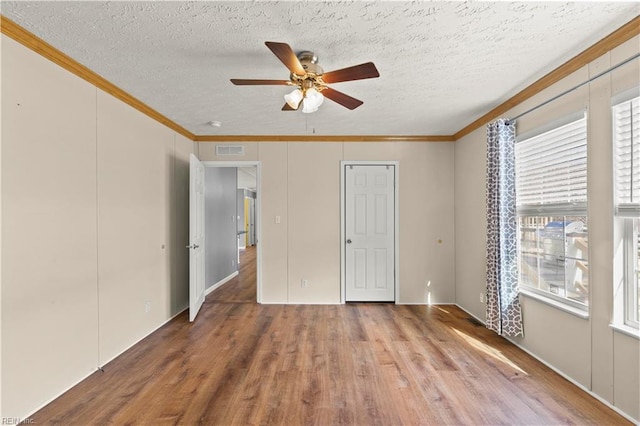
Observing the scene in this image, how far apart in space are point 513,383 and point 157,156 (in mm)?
4204

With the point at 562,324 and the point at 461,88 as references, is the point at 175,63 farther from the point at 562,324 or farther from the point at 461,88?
the point at 562,324

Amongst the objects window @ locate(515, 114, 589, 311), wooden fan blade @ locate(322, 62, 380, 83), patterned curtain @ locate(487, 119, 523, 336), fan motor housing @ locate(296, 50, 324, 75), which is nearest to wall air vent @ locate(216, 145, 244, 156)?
fan motor housing @ locate(296, 50, 324, 75)

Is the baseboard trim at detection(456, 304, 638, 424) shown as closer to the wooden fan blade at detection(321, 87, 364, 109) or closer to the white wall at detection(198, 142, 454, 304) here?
the white wall at detection(198, 142, 454, 304)

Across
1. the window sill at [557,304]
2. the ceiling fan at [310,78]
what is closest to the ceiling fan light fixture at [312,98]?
the ceiling fan at [310,78]

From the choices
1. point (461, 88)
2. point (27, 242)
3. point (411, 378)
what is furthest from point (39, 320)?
point (461, 88)

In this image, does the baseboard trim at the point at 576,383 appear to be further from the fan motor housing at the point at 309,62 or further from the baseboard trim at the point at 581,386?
the fan motor housing at the point at 309,62

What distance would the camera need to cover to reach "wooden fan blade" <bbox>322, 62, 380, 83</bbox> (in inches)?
68.9

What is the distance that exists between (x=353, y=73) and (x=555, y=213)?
2166 mm

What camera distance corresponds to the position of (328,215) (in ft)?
14.3

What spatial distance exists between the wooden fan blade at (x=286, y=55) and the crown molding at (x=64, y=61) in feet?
5.40

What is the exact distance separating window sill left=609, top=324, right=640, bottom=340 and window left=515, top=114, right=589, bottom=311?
0.99 ft

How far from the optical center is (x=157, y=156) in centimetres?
339

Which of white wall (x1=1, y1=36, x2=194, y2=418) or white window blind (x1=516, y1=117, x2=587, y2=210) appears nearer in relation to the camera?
white wall (x1=1, y1=36, x2=194, y2=418)

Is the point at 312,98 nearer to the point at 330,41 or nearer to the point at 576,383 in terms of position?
the point at 330,41
